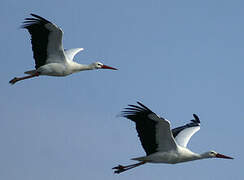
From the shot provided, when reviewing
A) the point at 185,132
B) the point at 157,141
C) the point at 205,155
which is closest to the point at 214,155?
the point at 205,155

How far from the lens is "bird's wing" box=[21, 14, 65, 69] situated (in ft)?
65.3

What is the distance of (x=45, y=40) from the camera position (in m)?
20.3

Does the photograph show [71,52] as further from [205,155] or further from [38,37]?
[205,155]

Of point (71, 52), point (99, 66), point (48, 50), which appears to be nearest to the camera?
point (48, 50)

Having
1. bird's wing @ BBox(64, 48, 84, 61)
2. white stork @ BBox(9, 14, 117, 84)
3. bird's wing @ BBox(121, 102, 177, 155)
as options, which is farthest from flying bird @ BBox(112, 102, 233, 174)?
bird's wing @ BBox(64, 48, 84, 61)

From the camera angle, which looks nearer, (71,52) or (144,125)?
(144,125)

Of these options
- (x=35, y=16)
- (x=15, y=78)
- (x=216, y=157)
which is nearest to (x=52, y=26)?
(x=35, y=16)

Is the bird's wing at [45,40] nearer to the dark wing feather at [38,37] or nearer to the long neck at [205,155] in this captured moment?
the dark wing feather at [38,37]

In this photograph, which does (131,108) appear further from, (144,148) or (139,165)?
(139,165)

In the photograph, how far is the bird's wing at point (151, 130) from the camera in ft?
57.2

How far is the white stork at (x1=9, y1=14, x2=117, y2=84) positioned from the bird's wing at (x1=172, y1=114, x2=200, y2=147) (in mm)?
3660

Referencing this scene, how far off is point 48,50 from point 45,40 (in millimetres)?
460

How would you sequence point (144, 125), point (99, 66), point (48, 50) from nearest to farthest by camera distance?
point (144, 125)
point (48, 50)
point (99, 66)

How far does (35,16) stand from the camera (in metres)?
19.7
